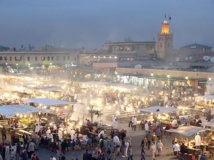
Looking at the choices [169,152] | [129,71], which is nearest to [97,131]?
[169,152]

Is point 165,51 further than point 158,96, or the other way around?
point 165,51

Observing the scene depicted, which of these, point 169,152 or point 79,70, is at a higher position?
point 79,70

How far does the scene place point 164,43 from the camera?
190 ft

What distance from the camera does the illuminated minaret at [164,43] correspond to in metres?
57.8

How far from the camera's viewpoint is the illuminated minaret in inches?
2274

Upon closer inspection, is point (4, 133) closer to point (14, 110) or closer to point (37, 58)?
point (14, 110)

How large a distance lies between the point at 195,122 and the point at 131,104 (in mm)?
6949

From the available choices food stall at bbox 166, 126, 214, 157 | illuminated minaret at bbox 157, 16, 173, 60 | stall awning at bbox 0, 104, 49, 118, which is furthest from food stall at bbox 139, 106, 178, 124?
illuminated minaret at bbox 157, 16, 173, 60

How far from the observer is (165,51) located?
190 feet

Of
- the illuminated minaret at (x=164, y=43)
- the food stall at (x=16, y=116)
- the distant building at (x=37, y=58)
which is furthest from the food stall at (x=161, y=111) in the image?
the distant building at (x=37, y=58)

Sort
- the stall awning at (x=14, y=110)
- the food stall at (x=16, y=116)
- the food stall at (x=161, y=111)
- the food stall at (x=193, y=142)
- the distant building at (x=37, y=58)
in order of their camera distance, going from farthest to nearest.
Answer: the distant building at (x=37, y=58) < the food stall at (x=161, y=111) < the food stall at (x=16, y=116) < the stall awning at (x=14, y=110) < the food stall at (x=193, y=142)

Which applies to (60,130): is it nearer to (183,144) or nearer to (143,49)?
(183,144)

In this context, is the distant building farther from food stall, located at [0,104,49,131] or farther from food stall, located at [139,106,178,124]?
food stall, located at [139,106,178,124]

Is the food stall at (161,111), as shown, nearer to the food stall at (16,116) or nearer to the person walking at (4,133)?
the food stall at (16,116)
